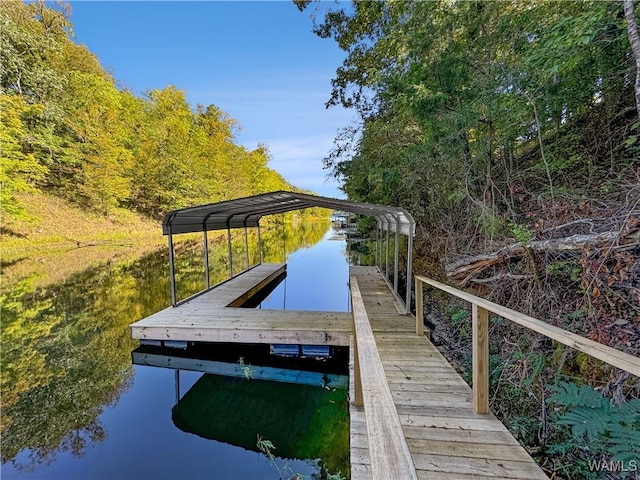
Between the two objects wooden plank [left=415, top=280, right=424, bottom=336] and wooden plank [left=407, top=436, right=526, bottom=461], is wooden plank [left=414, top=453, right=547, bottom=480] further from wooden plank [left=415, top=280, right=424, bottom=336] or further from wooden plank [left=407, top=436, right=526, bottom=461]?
wooden plank [left=415, top=280, right=424, bottom=336]

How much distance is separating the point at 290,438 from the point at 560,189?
424cm

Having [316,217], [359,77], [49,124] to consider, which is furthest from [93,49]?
[316,217]

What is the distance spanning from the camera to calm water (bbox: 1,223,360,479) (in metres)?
2.93

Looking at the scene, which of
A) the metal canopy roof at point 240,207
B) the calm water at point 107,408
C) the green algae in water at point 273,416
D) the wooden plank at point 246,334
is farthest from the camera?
the metal canopy roof at point 240,207

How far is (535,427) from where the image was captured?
2.72 metres

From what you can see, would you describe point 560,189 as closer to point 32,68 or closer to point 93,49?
point 32,68

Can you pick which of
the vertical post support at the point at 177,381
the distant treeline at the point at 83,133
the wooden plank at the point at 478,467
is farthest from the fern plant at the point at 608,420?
the distant treeline at the point at 83,133

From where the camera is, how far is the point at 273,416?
144 inches

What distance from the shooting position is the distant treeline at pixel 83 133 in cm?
1498

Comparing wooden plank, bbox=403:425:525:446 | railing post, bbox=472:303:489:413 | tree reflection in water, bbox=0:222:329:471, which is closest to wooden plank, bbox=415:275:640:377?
railing post, bbox=472:303:489:413

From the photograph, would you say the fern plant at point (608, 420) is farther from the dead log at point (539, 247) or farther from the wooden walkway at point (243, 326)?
the wooden walkway at point (243, 326)

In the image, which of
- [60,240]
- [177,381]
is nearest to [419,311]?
[177,381]

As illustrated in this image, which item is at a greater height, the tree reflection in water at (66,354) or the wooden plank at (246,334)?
the wooden plank at (246,334)

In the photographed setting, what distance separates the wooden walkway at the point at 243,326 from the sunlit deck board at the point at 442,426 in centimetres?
126
